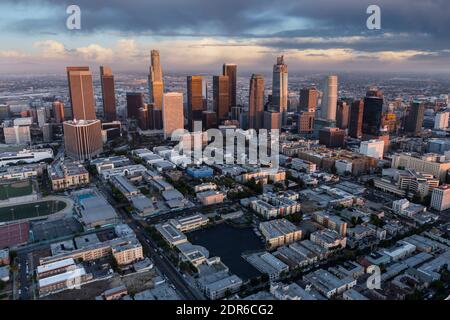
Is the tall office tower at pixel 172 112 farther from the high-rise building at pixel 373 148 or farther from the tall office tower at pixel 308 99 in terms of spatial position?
the high-rise building at pixel 373 148

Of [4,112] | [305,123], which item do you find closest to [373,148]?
[305,123]

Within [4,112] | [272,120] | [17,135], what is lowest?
[17,135]

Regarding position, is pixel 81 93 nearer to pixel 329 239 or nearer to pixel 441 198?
pixel 329 239

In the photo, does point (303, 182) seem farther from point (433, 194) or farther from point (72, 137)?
point (72, 137)

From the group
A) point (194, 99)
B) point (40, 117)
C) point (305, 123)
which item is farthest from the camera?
point (194, 99)

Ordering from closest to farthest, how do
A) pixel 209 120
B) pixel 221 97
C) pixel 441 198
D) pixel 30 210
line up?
pixel 30 210
pixel 441 198
pixel 209 120
pixel 221 97
